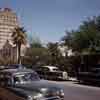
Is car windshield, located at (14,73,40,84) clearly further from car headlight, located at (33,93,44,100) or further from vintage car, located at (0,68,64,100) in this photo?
car headlight, located at (33,93,44,100)

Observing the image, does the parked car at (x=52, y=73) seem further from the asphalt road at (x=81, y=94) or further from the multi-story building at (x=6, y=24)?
the multi-story building at (x=6, y=24)

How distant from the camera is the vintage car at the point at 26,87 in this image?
353 inches

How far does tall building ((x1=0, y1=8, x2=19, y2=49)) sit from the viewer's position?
9722cm

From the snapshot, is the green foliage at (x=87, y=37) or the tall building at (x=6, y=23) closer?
the green foliage at (x=87, y=37)

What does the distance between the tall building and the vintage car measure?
273ft

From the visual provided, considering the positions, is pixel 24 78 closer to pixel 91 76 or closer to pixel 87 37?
pixel 91 76

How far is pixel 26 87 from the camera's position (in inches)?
370

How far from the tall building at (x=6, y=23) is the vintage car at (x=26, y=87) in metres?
83.1

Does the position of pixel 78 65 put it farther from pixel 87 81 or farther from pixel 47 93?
pixel 47 93

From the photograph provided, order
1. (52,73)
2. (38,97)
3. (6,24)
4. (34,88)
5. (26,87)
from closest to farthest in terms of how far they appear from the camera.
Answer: (38,97) → (34,88) → (26,87) → (52,73) → (6,24)

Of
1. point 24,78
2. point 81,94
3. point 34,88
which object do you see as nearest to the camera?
point 34,88

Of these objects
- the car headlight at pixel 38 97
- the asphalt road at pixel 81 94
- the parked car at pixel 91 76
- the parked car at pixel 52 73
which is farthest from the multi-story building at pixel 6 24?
the car headlight at pixel 38 97

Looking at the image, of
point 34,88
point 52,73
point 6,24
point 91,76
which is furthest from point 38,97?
point 6,24

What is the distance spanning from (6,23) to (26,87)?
95.2 m
